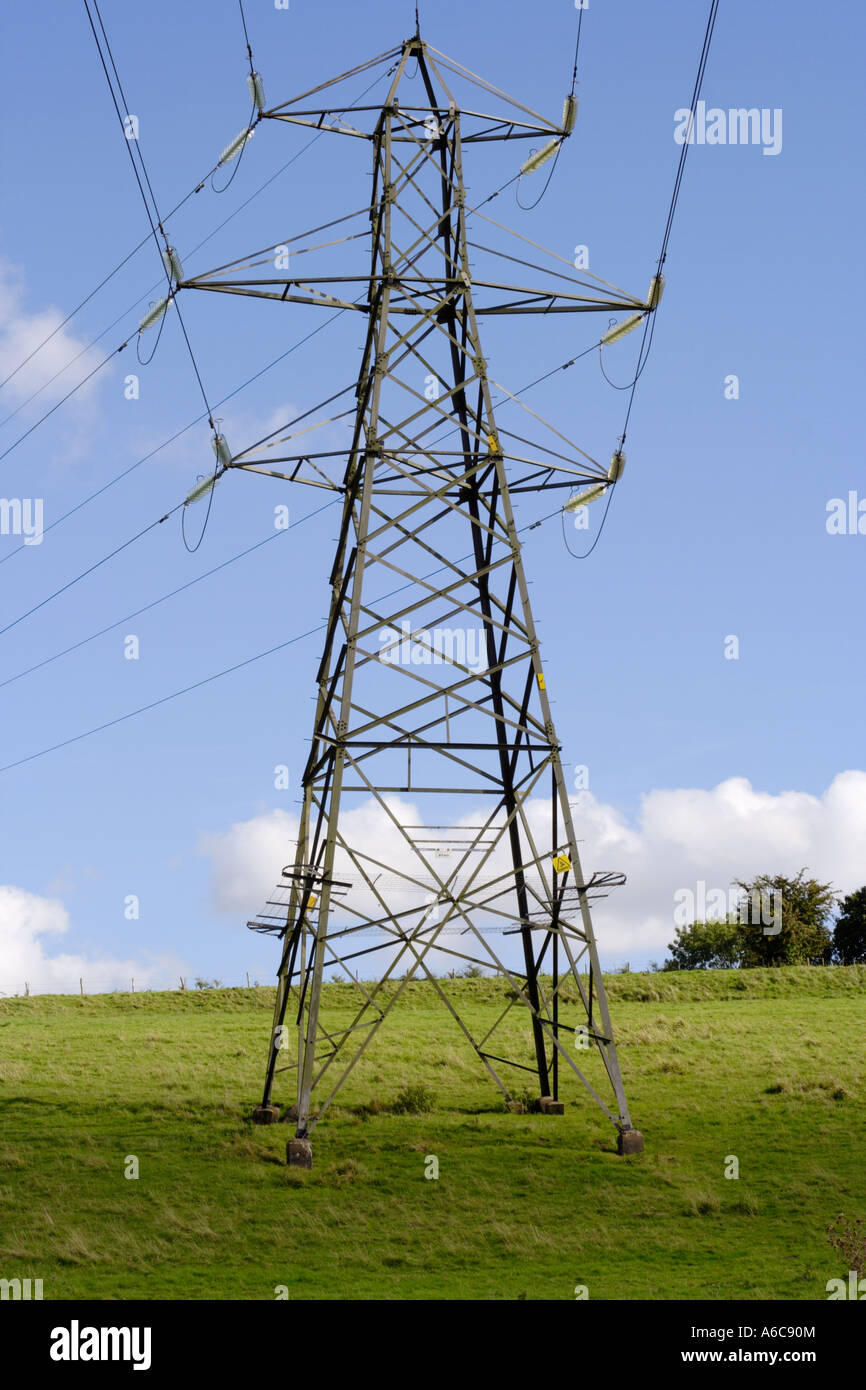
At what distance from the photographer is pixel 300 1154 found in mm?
21547

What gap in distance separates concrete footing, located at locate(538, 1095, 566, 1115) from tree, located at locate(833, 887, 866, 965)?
5150 centimetres

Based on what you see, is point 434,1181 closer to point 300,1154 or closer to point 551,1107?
point 300,1154

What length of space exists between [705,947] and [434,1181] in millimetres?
73304

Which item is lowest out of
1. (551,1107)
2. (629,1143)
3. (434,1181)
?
(434,1181)

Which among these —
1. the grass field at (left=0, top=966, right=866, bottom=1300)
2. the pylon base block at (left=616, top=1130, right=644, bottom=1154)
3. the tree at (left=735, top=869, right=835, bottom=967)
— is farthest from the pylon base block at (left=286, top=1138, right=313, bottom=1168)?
the tree at (left=735, top=869, right=835, bottom=967)

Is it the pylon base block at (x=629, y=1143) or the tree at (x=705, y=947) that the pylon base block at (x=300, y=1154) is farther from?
the tree at (x=705, y=947)

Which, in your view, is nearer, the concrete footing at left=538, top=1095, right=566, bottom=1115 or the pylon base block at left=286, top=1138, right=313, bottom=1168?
the pylon base block at left=286, top=1138, right=313, bottom=1168

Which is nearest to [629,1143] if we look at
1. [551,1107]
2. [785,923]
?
[551,1107]

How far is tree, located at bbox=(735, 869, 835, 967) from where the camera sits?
74.9 m

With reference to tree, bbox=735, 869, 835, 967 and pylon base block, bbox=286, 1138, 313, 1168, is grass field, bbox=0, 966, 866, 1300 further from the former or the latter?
tree, bbox=735, 869, 835, 967

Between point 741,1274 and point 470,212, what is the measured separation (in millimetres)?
18223
